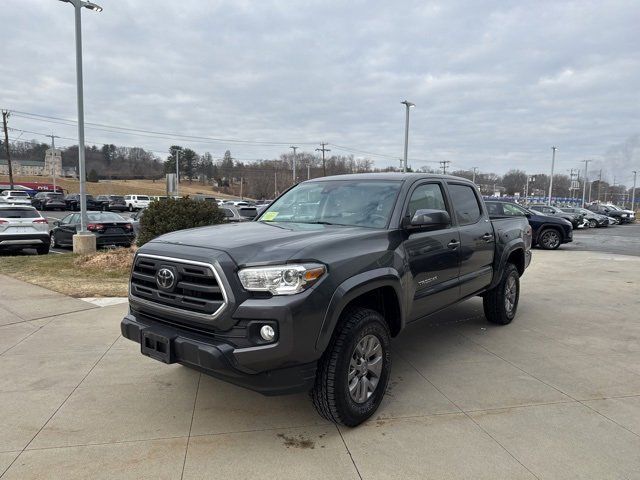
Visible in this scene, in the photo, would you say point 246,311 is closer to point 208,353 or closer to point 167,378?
point 208,353

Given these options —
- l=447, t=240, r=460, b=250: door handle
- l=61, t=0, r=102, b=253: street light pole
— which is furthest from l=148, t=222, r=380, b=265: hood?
l=61, t=0, r=102, b=253: street light pole

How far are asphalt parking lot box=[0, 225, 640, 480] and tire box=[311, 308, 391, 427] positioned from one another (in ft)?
0.56

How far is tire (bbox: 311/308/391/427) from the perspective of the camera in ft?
10.2

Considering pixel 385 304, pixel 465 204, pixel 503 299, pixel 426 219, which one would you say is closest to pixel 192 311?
pixel 385 304

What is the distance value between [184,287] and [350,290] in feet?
3.64

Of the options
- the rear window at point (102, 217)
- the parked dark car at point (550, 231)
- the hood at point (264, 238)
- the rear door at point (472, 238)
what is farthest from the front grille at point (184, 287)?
the parked dark car at point (550, 231)

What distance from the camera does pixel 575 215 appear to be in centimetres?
2881

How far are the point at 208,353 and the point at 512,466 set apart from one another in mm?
2025

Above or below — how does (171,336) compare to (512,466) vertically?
above

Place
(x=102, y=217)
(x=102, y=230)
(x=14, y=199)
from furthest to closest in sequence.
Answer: (x=14, y=199)
(x=102, y=217)
(x=102, y=230)

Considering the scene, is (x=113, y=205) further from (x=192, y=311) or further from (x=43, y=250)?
(x=192, y=311)

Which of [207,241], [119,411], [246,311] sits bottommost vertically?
[119,411]

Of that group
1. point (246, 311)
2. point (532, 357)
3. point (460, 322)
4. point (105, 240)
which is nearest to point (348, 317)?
point (246, 311)

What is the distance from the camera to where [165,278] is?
319 cm
